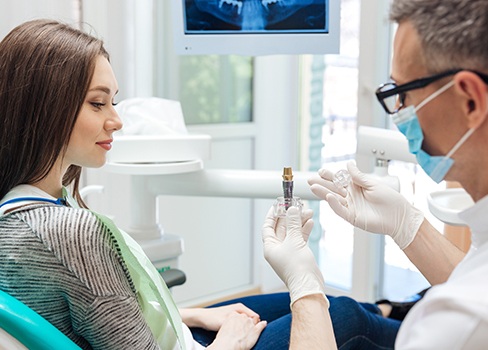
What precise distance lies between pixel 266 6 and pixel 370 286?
5.42ft

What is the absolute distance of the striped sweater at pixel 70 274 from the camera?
1.13m

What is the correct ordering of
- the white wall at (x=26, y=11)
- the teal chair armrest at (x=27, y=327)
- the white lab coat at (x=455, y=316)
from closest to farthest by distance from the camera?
the white lab coat at (x=455, y=316)
the teal chair armrest at (x=27, y=327)
the white wall at (x=26, y=11)

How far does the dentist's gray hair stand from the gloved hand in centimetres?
59

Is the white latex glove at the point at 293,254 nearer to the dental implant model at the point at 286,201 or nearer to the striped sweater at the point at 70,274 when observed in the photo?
the dental implant model at the point at 286,201

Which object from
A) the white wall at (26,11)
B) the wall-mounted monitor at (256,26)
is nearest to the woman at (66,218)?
the wall-mounted monitor at (256,26)

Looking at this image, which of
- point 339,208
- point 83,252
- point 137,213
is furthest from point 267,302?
point 83,252

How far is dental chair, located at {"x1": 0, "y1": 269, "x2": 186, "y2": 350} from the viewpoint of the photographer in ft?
3.49

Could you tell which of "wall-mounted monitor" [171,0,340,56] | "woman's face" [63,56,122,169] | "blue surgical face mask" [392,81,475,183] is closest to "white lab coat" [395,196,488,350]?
"blue surgical face mask" [392,81,475,183]

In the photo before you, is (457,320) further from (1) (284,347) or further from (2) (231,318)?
(2) (231,318)

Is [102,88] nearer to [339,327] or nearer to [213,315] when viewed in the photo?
[213,315]

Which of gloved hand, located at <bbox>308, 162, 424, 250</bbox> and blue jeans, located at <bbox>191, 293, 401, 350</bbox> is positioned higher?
gloved hand, located at <bbox>308, 162, 424, 250</bbox>

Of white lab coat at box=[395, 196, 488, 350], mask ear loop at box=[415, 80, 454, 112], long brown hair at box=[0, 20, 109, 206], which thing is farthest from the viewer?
long brown hair at box=[0, 20, 109, 206]

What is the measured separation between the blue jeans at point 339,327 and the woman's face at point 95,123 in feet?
1.72

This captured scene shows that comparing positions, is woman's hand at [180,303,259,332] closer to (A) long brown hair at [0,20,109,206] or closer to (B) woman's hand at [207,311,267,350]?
(B) woman's hand at [207,311,267,350]
